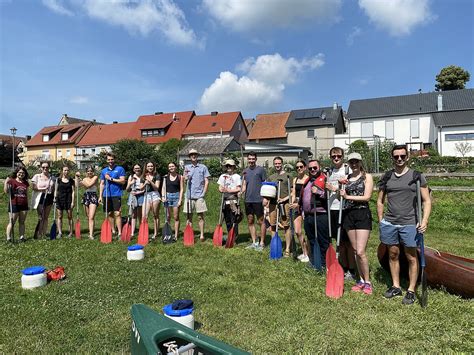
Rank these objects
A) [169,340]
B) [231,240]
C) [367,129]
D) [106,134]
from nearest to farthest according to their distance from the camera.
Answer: [169,340] → [231,240] → [367,129] → [106,134]

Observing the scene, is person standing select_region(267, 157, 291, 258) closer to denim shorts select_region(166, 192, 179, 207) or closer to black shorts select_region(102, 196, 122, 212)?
denim shorts select_region(166, 192, 179, 207)

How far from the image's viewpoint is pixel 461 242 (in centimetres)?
841

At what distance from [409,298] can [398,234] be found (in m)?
0.77

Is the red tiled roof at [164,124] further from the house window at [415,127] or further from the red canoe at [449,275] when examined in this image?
the red canoe at [449,275]

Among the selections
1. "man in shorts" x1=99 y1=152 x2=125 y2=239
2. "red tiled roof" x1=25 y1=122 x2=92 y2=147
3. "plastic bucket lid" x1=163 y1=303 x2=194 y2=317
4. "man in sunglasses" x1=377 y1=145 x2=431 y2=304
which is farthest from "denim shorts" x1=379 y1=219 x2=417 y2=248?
"red tiled roof" x1=25 y1=122 x2=92 y2=147

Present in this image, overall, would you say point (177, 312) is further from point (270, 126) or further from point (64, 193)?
point (270, 126)

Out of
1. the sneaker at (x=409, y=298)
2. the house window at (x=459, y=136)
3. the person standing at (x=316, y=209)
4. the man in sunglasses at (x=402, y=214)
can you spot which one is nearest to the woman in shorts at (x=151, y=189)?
the person standing at (x=316, y=209)

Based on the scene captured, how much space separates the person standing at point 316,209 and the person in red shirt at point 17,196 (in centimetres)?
600

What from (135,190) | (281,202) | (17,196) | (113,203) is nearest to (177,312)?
(281,202)

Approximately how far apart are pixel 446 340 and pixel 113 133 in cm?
4800

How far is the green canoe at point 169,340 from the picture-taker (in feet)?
8.12

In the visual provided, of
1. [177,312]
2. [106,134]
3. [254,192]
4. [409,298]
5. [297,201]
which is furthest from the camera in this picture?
[106,134]

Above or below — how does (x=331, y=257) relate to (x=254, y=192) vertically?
below

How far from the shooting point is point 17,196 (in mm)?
7355
